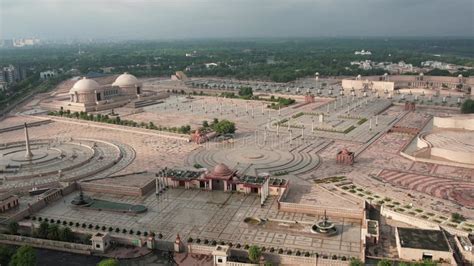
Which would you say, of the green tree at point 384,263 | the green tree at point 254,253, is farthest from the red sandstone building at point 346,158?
the green tree at point 254,253

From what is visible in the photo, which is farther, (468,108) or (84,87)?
(84,87)

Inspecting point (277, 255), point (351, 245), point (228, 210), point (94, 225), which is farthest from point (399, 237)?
point (94, 225)

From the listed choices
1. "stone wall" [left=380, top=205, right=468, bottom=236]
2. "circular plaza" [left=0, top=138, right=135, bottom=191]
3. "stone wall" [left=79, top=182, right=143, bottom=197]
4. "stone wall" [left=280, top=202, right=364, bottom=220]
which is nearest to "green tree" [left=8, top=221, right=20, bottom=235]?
"stone wall" [left=79, top=182, right=143, bottom=197]

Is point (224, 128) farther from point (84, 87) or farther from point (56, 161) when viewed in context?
point (84, 87)

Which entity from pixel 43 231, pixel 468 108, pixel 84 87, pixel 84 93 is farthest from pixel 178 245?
pixel 468 108

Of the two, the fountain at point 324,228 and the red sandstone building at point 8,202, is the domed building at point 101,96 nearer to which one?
the red sandstone building at point 8,202
